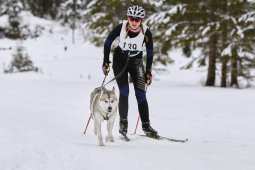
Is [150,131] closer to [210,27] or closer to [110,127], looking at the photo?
[110,127]

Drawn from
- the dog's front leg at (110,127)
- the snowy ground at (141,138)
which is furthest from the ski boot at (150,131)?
the dog's front leg at (110,127)

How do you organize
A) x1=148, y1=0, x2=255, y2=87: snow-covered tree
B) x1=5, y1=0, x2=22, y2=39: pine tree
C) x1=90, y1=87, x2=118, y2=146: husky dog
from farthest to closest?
x1=5, y1=0, x2=22, y2=39: pine tree → x1=148, y1=0, x2=255, y2=87: snow-covered tree → x1=90, y1=87, x2=118, y2=146: husky dog

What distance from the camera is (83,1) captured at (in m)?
52.9

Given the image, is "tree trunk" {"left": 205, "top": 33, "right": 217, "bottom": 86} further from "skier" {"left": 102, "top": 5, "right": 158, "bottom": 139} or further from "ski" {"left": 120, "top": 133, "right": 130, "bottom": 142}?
"ski" {"left": 120, "top": 133, "right": 130, "bottom": 142}

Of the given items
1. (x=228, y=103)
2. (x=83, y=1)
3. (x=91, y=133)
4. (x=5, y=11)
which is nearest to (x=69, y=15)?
(x=83, y=1)

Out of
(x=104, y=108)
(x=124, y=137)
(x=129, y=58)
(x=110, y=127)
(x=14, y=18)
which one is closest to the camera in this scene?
(x=104, y=108)

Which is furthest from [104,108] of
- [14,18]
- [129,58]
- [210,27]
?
[14,18]

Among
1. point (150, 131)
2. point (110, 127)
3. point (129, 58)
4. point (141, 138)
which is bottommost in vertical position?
point (141, 138)

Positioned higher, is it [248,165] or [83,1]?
[83,1]

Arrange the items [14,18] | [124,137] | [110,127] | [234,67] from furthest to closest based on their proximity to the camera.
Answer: [14,18], [234,67], [124,137], [110,127]

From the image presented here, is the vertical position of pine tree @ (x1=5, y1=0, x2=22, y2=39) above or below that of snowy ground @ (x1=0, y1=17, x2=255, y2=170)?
above

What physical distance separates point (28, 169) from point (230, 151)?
9.96ft

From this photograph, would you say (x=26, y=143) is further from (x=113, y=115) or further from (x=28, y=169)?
(x=113, y=115)

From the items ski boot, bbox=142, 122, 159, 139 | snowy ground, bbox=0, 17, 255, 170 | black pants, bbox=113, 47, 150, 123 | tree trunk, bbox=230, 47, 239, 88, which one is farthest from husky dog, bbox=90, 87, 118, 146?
tree trunk, bbox=230, 47, 239, 88
